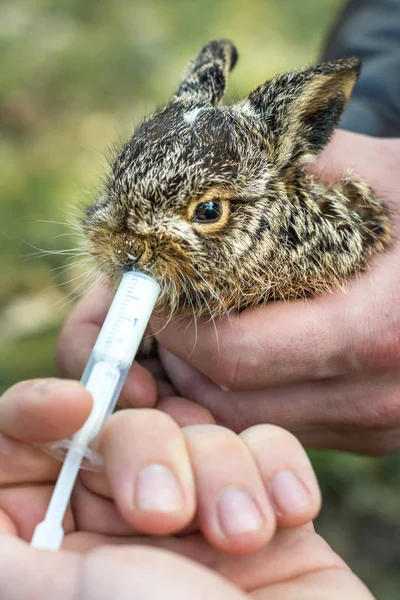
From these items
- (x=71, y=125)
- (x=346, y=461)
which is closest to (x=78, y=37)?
(x=71, y=125)

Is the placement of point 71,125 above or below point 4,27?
below

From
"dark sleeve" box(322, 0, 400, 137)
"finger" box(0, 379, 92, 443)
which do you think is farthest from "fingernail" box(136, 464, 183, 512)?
"dark sleeve" box(322, 0, 400, 137)

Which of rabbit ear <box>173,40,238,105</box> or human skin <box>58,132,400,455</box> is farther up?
rabbit ear <box>173,40,238,105</box>

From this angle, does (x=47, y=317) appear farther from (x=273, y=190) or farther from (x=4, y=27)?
(x=4, y=27)

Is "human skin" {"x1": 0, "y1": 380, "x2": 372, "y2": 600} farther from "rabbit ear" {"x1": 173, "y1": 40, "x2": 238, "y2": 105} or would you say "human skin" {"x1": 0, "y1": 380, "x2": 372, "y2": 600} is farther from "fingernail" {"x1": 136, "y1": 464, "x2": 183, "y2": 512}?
"rabbit ear" {"x1": 173, "y1": 40, "x2": 238, "y2": 105}

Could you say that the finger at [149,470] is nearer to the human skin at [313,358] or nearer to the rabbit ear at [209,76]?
the human skin at [313,358]

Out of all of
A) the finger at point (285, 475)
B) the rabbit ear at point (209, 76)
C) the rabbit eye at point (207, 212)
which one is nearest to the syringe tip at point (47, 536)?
the finger at point (285, 475)
